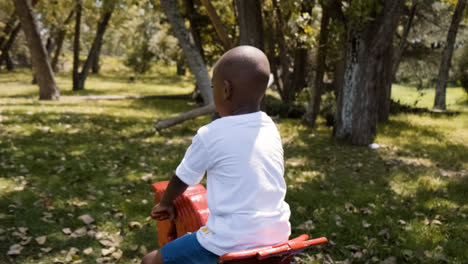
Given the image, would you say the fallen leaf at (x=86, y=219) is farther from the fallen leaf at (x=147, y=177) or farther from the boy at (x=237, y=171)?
the boy at (x=237, y=171)

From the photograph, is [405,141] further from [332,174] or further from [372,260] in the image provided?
[372,260]

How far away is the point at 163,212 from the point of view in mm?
2379

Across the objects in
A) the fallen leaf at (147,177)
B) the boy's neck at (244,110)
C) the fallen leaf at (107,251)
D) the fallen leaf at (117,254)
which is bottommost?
the fallen leaf at (117,254)

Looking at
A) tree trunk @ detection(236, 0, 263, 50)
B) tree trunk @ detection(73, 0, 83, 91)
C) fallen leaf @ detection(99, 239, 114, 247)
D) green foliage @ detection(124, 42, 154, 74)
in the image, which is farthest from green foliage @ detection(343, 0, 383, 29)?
green foliage @ detection(124, 42, 154, 74)

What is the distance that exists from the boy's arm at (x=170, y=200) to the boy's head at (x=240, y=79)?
1.65 feet

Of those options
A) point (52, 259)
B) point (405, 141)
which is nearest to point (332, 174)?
point (405, 141)

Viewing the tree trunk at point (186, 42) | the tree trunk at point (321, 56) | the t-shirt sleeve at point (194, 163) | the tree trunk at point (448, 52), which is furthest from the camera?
the tree trunk at point (448, 52)

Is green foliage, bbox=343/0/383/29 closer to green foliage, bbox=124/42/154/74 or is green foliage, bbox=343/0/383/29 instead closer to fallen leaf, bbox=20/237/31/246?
fallen leaf, bbox=20/237/31/246

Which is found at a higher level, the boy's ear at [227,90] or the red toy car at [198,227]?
the boy's ear at [227,90]

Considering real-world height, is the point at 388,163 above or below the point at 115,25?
below

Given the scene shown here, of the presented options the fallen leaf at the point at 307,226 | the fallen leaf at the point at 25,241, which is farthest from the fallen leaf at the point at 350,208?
the fallen leaf at the point at 25,241

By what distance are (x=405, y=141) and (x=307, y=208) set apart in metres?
5.38

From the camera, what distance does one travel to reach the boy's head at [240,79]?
2.00 metres

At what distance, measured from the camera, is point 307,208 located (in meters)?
5.19
